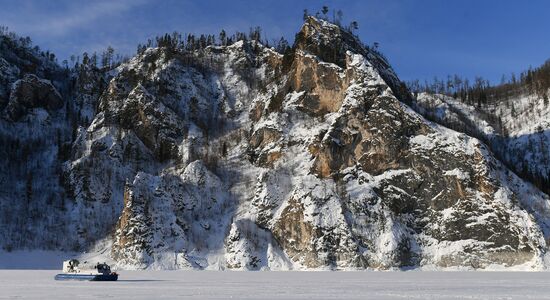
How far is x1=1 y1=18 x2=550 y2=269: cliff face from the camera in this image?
334 feet

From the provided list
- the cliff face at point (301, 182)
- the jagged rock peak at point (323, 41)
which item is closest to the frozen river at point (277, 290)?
the cliff face at point (301, 182)

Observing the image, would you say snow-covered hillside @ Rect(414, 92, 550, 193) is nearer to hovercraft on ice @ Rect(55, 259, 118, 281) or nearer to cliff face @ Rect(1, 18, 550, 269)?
cliff face @ Rect(1, 18, 550, 269)

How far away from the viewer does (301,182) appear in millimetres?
109500

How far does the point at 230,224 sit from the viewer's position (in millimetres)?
116812

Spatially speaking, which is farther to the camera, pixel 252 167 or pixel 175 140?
pixel 175 140

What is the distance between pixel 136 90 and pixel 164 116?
10.8m

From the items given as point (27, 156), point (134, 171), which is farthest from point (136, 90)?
point (27, 156)

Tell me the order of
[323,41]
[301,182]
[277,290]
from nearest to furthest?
[277,290], [301,182], [323,41]

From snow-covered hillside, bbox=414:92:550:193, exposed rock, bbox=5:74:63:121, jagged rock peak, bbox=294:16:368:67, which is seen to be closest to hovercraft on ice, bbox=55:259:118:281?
jagged rock peak, bbox=294:16:368:67

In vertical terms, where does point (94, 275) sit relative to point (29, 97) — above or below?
below

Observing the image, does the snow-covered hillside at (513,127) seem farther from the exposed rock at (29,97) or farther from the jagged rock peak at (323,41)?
the exposed rock at (29,97)

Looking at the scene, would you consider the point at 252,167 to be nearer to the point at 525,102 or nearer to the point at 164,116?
the point at 164,116

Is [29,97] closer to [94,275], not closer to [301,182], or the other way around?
[301,182]

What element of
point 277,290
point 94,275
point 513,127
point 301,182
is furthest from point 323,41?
point 277,290
